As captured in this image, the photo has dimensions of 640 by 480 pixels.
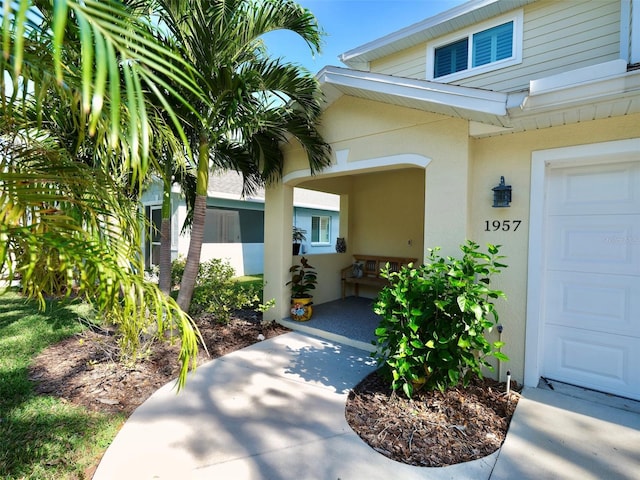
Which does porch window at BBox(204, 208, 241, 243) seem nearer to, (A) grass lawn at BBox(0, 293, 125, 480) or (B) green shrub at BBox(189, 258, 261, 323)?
(B) green shrub at BBox(189, 258, 261, 323)

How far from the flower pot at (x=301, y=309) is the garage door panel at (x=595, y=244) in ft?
13.5

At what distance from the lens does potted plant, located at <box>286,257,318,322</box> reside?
6363mm

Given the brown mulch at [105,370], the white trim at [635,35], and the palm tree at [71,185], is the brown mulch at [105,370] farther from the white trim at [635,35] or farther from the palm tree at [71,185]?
the white trim at [635,35]

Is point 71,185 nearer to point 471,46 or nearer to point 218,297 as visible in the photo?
point 218,297

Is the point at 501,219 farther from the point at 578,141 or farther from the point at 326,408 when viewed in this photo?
the point at 326,408

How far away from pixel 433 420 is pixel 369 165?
11.8 ft

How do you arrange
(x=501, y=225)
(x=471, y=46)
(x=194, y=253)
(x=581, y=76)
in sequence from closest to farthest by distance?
(x=581, y=76), (x=501, y=225), (x=194, y=253), (x=471, y=46)

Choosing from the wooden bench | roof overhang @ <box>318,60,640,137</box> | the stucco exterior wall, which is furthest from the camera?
the wooden bench

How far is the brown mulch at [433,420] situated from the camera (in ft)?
9.23

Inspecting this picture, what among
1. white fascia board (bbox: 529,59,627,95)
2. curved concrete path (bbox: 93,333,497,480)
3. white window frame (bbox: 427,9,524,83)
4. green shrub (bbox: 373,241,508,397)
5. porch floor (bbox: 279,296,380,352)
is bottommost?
curved concrete path (bbox: 93,333,497,480)

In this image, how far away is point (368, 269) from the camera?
28.1 feet

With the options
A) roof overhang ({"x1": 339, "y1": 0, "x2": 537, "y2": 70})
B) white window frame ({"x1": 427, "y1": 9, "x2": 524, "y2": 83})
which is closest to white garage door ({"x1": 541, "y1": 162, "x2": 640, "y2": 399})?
white window frame ({"x1": 427, "y1": 9, "x2": 524, "y2": 83})

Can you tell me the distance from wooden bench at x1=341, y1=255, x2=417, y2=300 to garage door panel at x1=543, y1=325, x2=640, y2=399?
13.0 feet

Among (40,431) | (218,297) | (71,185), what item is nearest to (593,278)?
(71,185)
